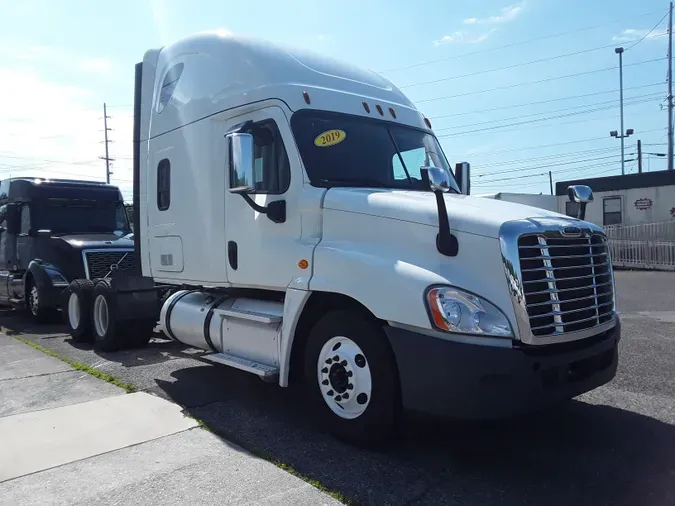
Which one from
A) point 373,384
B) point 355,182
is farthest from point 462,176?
point 373,384

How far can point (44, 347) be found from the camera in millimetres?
8680

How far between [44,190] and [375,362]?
9732 mm

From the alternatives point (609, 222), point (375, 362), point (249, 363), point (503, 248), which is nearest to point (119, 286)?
point (249, 363)

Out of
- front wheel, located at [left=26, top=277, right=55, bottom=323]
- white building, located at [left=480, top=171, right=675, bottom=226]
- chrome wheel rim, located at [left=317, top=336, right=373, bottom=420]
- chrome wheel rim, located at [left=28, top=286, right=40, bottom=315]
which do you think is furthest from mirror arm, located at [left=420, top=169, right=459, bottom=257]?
white building, located at [left=480, top=171, right=675, bottom=226]

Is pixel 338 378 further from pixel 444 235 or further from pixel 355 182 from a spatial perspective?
pixel 355 182

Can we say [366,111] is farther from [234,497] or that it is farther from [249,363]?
[234,497]

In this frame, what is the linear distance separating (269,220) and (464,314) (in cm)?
214

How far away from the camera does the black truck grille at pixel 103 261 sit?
1045 centimetres

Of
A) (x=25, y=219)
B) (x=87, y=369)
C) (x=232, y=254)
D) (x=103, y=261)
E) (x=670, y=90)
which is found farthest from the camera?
(x=670, y=90)

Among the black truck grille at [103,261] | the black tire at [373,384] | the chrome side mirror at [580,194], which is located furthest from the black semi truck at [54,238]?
the chrome side mirror at [580,194]

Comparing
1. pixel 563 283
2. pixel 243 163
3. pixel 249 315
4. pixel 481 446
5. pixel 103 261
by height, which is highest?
pixel 243 163

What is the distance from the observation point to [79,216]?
464 inches

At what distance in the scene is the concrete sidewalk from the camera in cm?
366

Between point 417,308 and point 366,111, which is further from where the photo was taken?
point 366,111
